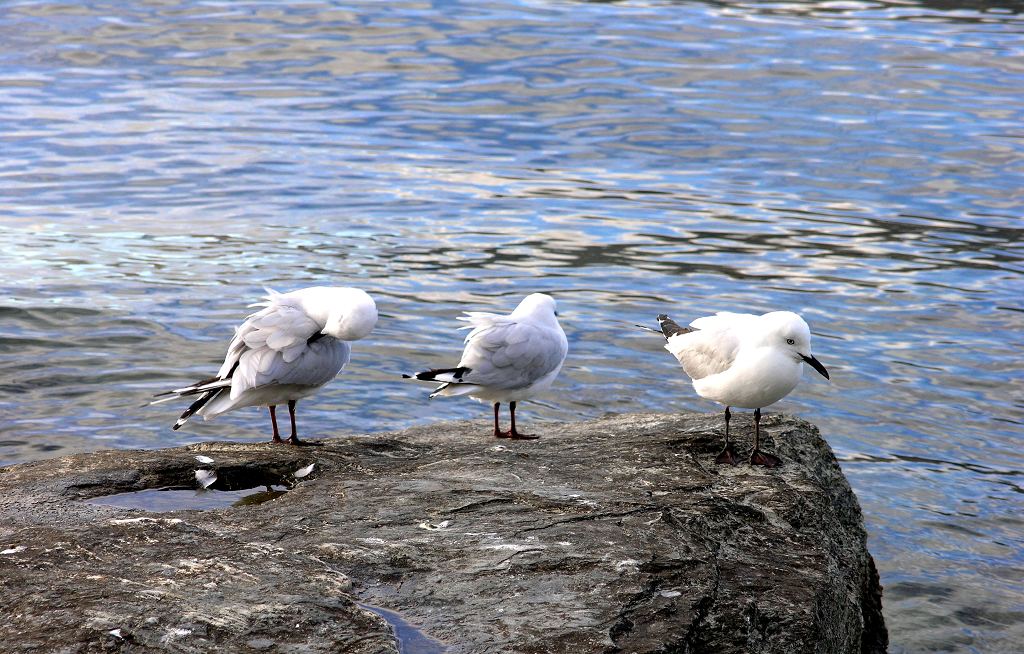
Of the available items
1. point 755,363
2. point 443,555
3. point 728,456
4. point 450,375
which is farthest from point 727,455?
point 443,555

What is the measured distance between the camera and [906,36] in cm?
2509

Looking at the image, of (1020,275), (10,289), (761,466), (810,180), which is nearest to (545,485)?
(761,466)

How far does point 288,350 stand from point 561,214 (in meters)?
8.67

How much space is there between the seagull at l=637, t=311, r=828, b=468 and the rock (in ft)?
0.89

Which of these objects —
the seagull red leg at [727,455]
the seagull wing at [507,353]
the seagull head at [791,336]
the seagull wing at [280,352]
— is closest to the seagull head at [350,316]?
the seagull wing at [280,352]

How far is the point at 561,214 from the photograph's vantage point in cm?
1473

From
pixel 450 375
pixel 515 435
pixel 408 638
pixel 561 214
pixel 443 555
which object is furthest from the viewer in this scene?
pixel 561 214

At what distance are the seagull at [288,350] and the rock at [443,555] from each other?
1.39 feet

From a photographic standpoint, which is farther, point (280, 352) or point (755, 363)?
point (280, 352)

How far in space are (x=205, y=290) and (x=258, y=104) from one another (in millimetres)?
9065

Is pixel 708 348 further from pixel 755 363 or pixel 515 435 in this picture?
pixel 515 435

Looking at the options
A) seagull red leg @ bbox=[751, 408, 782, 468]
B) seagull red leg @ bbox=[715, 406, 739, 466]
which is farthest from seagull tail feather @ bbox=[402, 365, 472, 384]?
seagull red leg @ bbox=[751, 408, 782, 468]

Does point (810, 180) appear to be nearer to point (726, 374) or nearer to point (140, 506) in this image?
point (726, 374)

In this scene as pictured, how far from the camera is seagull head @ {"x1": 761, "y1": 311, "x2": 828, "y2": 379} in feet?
19.3
